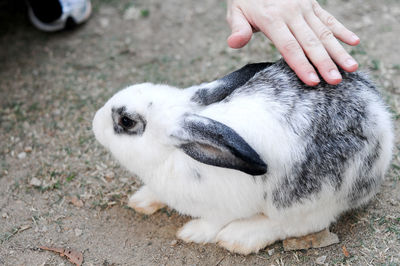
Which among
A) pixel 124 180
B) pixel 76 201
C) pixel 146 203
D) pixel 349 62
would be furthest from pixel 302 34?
pixel 76 201

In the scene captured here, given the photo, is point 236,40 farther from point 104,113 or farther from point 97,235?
point 97,235

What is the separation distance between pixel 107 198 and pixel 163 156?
32.8 inches

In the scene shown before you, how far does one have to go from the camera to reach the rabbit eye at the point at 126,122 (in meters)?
2.78

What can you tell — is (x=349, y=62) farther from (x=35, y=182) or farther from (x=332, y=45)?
(x=35, y=182)

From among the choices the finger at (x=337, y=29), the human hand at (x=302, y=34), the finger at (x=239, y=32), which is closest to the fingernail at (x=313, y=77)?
the human hand at (x=302, y=34)

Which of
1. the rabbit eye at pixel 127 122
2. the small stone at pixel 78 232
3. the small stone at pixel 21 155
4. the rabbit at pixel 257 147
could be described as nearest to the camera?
the rabbit at pixel 257 147

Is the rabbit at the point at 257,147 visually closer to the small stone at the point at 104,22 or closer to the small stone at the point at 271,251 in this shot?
the small stone at the point at 271,251

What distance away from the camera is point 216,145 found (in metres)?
2.28

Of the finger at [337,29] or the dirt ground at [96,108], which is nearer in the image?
the finger at [337,29]

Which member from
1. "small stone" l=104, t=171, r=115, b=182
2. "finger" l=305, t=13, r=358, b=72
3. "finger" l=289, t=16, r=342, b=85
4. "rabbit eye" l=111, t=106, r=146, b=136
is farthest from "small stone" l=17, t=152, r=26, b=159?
"finger" l=305, t=13, r=358, b=72

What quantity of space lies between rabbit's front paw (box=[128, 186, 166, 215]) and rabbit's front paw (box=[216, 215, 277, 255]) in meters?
0.56

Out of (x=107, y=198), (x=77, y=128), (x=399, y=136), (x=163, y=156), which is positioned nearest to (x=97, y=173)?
(x=107, y=198)

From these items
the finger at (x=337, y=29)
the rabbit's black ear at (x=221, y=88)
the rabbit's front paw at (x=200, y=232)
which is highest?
the finger at (x=337, y=29)

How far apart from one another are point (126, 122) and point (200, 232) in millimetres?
854
